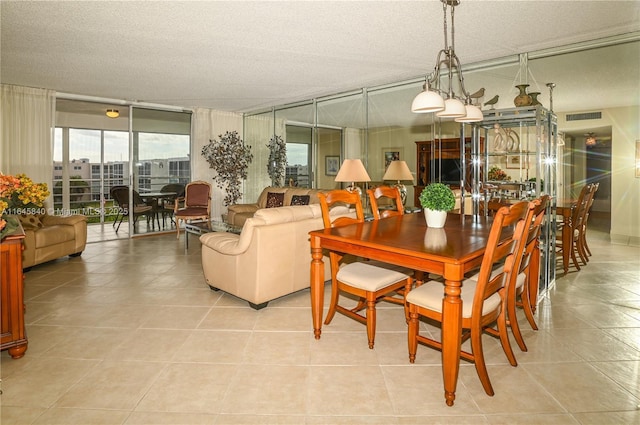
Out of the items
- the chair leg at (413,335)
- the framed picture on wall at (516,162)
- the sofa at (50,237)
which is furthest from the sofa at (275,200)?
the chair leg at (413,335)

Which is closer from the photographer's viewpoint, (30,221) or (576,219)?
(576,219)

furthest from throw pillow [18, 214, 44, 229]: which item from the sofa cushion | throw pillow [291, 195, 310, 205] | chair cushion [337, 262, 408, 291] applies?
chair cushion [337, 262, 408, 291]

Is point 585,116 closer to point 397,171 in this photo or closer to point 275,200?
point 397,171

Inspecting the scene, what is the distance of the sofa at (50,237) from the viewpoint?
4.58 m

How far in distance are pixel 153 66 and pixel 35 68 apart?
5.05ft

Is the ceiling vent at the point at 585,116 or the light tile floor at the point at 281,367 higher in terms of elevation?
the ceiling vent at the point at 585,116

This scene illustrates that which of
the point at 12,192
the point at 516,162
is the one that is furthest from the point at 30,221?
the point at 516,162

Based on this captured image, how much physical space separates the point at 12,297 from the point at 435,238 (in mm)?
2682

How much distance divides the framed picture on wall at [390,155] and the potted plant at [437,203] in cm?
306

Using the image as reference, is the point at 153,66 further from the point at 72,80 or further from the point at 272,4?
the point at 272,4

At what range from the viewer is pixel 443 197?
9.05 ft

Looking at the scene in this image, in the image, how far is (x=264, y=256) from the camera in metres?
3.27

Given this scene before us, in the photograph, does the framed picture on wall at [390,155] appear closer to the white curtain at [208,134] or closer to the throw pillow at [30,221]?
the white curtain at [208,134]

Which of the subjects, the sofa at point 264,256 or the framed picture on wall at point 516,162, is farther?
the framed picture on wall at point 516,162
